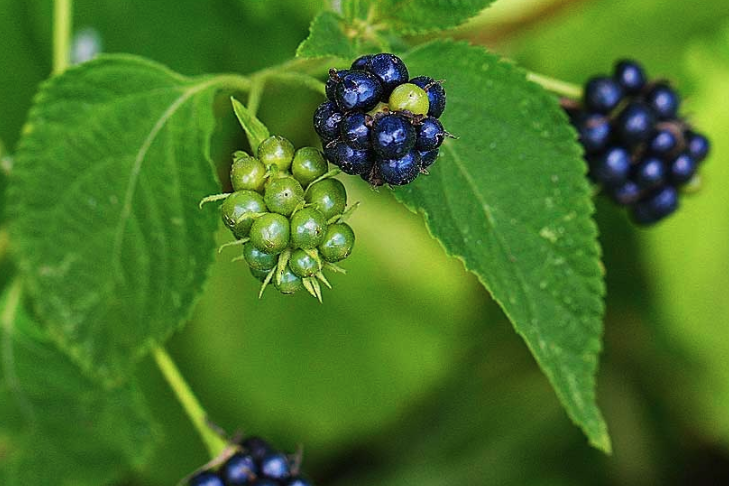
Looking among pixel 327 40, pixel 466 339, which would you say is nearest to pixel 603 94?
pixel 327 40

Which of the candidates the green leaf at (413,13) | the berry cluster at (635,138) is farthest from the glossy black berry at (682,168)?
the green leaf at (413,13)

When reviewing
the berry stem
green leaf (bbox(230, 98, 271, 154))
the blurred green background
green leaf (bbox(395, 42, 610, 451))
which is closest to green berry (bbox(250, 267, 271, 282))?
green leaf (bbox(230, 98, 271, 154))

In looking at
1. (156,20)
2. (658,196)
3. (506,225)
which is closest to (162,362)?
(506,225)

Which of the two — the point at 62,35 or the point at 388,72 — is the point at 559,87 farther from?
the point at 62,35

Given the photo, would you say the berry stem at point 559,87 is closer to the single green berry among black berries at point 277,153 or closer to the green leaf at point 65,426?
the single green berry among black berries at point 277,153

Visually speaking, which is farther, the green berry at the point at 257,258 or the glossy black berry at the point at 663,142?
the glossy black berry at the point at 663,142

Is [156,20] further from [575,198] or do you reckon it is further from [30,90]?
[575,198]
